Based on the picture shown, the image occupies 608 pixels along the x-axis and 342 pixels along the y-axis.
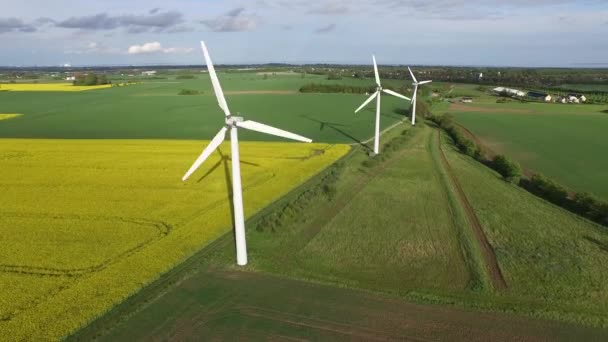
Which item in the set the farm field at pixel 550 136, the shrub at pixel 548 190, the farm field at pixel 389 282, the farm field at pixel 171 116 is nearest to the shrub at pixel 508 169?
the shrub at pixel 548 190

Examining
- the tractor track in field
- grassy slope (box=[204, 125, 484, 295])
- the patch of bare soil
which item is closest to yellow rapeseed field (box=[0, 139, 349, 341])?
grassy slope (box=[204, 125, 484, 295])

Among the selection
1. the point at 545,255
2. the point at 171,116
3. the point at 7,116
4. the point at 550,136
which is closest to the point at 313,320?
the point at 545,255

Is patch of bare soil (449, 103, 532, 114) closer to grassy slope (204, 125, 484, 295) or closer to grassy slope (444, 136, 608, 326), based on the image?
grassy slope (444, 136, 608, 326)

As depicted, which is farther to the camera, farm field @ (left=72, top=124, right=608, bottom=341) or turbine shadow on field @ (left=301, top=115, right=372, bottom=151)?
turbine shadow on field @ (left=301, top=115, right=372, bottom=151)

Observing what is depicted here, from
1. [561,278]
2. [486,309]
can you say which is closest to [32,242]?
[486,309]

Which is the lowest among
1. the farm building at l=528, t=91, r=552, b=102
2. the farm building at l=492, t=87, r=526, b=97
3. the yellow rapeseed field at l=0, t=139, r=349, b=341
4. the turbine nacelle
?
the yellow rapeseed field at l=0, t=139, r=349, b=341

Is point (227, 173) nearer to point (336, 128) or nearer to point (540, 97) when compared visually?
point (336, 128)
